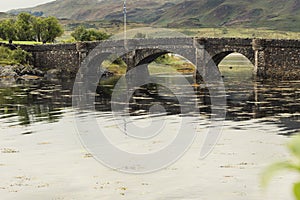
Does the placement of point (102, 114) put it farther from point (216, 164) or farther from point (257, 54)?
point (257, 54)

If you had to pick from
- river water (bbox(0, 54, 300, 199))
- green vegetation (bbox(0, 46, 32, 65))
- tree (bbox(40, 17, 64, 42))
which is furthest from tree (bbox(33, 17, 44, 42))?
river water (bbox(0, 54, 300, 199))

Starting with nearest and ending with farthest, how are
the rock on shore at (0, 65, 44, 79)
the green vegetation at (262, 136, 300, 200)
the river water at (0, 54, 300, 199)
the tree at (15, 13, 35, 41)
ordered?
1. the green vegetation at (262, 136, 300, 200)
2. the river water at (0, 54, 300, 199)
3. the rock on shore at (0, 65, 44, 79)
4. the tree at (15, 13, 35, 41)

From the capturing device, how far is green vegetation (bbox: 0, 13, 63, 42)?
389 feet

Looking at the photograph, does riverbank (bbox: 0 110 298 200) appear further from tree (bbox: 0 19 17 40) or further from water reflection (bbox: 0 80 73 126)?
tree (bbox: 0 19 17 40)

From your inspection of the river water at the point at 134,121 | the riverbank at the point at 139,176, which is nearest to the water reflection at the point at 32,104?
the river water at the point at 134,121

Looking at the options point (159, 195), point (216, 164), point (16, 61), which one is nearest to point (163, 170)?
point (216, 164)

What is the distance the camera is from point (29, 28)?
121125 mm

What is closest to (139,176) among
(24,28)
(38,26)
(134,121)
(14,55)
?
(134,121)

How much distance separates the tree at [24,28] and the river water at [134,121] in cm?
5263

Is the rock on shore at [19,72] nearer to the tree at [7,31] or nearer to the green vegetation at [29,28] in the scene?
the green vegetation at [29,28]

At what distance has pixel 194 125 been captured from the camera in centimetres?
3638

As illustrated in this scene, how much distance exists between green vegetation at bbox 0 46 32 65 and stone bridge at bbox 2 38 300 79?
2.97m

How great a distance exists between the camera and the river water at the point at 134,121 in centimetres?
2062

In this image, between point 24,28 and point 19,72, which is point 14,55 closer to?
point 19,72
